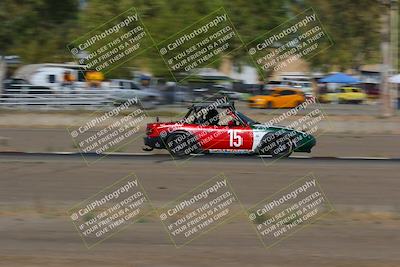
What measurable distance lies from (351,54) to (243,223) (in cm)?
5046

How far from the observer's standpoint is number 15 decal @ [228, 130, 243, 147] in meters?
17.3

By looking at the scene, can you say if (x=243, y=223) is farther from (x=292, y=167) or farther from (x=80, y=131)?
(x=80, y=131)

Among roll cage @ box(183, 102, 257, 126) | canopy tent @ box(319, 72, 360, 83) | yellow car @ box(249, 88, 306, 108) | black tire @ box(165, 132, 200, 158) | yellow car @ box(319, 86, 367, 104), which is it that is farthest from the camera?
canopy tent @ box(319, 72, 360, 83)

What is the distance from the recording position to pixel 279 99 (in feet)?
150

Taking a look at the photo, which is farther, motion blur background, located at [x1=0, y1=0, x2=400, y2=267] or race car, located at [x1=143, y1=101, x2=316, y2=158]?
race car, located at [x1=143, y1=101, x2=316, y2=158]

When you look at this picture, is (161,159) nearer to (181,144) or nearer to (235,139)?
(181,144)

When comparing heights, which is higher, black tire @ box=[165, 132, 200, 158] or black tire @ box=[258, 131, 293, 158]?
black tire @ box=[165, 132, 200, 158]

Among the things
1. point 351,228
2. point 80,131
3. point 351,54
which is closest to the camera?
point 351,228

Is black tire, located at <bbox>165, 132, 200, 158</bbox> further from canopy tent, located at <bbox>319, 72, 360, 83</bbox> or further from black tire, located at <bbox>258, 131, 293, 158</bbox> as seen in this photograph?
canopy tent, located at <bbox>319, 72, 360, 83</bbox>

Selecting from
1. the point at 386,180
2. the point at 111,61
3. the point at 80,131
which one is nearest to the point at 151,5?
the point at 111,61

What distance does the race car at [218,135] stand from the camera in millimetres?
17281

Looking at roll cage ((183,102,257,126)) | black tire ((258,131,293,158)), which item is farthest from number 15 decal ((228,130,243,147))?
black tire ((258,131,293,158))

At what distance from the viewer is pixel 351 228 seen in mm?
9766

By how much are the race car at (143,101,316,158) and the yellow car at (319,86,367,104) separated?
36095 millimetres
